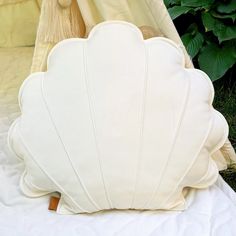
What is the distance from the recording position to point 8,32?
2.11m

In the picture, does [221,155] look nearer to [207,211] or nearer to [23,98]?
[207,211]

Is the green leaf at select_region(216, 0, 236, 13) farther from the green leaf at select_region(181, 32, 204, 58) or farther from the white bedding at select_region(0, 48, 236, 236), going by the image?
the white bedding at select_region(0, 48, 236, 236)

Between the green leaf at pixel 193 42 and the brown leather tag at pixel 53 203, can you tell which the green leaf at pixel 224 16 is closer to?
the green leaf at pixel 193 42

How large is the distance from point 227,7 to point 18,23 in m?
0.83

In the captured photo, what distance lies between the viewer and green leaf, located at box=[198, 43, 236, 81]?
79.7 inches

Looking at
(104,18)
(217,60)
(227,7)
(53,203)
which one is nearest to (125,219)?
(53,203)

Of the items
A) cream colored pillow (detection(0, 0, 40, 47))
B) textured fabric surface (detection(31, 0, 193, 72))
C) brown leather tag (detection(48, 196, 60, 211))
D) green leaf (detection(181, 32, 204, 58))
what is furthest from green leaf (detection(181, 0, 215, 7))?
brown leather tag (detection(48, 196, 60, 211))

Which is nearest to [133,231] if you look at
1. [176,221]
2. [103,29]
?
[176,221]

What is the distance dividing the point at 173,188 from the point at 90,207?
0.20m

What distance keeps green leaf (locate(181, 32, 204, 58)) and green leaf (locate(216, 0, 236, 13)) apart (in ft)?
0.45

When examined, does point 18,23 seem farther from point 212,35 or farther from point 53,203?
point 53,203

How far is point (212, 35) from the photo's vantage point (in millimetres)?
2127

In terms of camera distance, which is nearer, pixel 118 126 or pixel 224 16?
pixel 118 126

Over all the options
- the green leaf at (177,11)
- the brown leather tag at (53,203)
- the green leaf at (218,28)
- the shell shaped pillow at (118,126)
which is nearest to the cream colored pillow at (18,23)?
the green leaf at (177,11)
